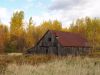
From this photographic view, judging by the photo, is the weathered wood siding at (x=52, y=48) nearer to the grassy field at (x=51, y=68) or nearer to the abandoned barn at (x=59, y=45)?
the abandoned barn at (x=59, y=45)

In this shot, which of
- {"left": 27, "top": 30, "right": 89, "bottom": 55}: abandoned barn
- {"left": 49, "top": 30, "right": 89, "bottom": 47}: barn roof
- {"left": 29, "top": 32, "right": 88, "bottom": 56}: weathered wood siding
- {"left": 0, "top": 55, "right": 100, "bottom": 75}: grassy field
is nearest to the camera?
{"left": 0, "top": 55, "right": 100, "bottom": 75}: grassy field

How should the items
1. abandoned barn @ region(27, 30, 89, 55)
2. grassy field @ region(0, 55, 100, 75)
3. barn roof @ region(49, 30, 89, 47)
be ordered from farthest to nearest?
barn roof @ region(49, 30, 89, 47), abandoned barn @ region(27, 30, 89, 55), grassy field @ region(0, 55, 100, 75)

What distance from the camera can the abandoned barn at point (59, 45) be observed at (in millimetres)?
47625

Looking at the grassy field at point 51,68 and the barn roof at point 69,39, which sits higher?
the barn roof at point 69,39

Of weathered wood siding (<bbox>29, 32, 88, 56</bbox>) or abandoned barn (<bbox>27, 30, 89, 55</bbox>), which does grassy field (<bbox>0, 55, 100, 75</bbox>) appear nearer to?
weathered wood siding (<bbox>29, 32, 88, 56</bbox>)

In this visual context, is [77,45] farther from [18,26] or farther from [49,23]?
[49,23]

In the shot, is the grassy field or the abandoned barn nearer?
the grassy field

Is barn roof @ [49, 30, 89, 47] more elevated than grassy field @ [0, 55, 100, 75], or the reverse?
barn roof @ [49, 30, 89, 47]

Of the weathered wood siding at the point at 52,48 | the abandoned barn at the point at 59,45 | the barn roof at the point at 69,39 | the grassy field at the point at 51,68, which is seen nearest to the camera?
the grassy field at the point at 51,68

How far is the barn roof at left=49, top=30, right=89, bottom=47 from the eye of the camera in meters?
48.7

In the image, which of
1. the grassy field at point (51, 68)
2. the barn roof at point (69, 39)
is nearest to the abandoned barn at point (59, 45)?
the barn roof at point (69, 39)

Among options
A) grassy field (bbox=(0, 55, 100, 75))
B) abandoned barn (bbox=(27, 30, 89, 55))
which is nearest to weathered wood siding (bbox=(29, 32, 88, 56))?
abandoned barn (bbox=(27, 30, 89, 55))

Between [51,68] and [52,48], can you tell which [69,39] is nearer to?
[52,48]

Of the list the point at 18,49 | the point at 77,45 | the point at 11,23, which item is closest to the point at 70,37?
the point at 77,45
